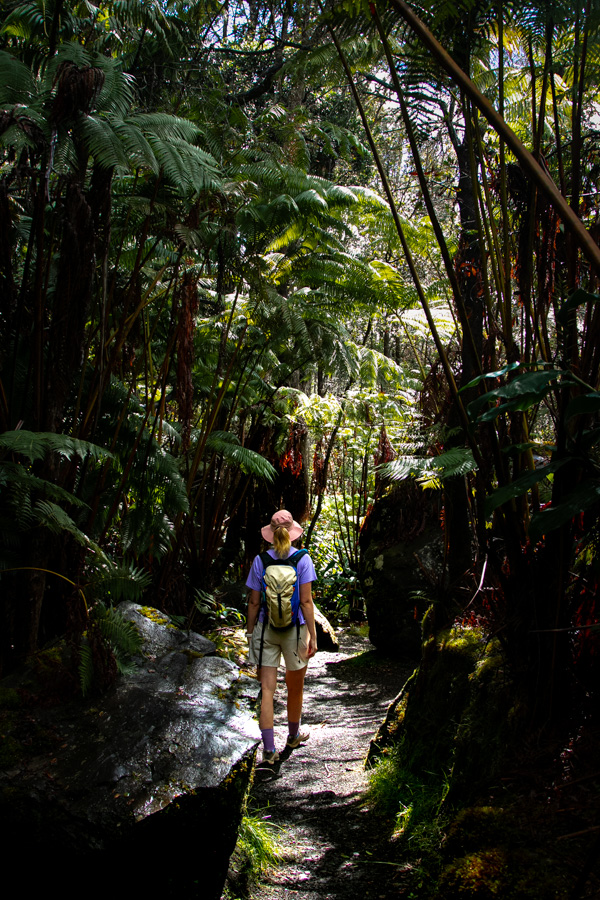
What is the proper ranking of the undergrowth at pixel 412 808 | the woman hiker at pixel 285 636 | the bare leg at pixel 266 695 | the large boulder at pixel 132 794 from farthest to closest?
the woman hiker at pixel 285 636
the bare leg at pixel 266 695
the undergrowth at pixel 412 808
the large boulder at pixel 132 794

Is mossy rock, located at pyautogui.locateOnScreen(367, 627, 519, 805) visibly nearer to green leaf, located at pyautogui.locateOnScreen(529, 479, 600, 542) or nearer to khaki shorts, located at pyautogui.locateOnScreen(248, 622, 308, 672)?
khaki shorts, located at pyautogui.locateOnScreen(248, 622, 308, 672)

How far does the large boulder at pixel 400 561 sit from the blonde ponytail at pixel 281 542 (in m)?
2.66

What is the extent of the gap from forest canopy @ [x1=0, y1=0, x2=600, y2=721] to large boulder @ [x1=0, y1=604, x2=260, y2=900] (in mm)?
486

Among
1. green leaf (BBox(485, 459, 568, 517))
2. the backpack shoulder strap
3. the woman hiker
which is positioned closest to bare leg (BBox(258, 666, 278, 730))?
the woman hiker

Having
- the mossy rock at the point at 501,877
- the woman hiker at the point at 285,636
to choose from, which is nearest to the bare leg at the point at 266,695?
the woman hiker at the point at 285,636

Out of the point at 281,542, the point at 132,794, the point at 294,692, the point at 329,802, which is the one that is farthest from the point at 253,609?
the point at 132,794

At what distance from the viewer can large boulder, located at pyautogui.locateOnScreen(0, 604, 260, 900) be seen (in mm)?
2289

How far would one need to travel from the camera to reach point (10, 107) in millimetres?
3143

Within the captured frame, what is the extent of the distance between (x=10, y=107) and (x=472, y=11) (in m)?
2.17

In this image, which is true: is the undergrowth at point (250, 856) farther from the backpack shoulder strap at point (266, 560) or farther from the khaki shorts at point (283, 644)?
the backpack shoulder strap at point (266, 560)

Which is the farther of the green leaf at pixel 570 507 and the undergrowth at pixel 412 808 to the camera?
the undergrowth at pixel 412 808

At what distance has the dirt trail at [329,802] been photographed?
254cm

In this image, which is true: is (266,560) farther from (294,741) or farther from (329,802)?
(329,802)

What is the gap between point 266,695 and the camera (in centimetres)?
371
